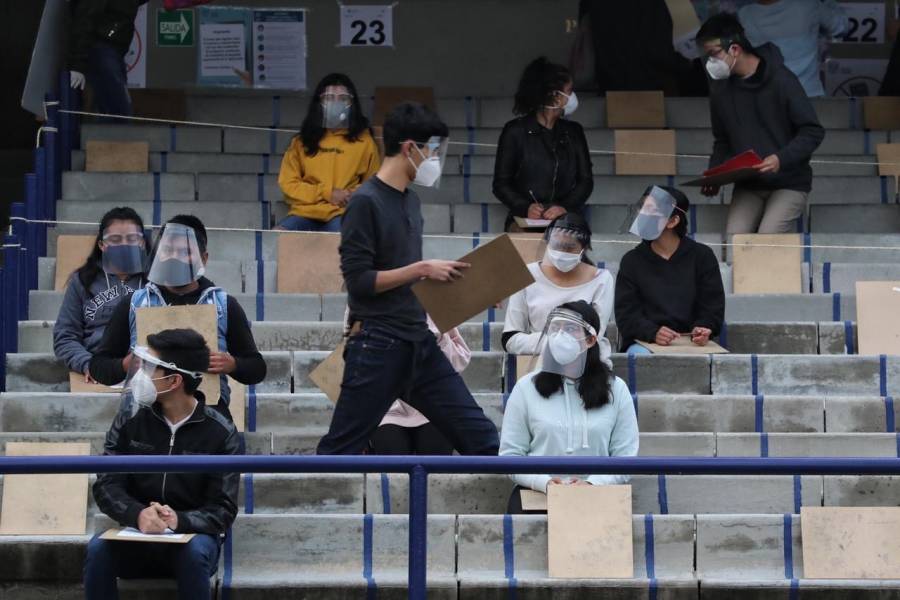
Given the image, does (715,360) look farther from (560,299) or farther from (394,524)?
(394,524)

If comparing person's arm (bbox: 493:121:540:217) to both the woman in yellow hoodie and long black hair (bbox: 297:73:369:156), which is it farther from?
long black hair (bbox: 297:73:369:156)

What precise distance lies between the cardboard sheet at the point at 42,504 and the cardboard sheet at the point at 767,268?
150 inches

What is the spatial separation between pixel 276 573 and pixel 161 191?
4442mm

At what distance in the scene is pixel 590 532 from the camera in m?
7.51

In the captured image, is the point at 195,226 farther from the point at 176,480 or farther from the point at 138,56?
the point at 138,56

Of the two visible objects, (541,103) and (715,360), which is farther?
(541,103)

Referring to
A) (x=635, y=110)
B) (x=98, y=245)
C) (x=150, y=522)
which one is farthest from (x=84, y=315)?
(x=635, y=110)

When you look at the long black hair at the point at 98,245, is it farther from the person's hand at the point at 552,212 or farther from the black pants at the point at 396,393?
the person's hand at the point at 552,212

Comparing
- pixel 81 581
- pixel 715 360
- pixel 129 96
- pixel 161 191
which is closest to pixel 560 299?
pixel 715 360

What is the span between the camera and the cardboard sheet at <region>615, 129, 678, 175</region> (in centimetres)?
1200

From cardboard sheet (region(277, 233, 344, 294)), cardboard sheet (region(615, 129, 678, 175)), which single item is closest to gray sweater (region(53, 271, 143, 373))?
cardboard sheet (region(277, 233, 344, 294))

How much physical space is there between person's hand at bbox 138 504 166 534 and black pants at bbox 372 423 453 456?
48.7 inches

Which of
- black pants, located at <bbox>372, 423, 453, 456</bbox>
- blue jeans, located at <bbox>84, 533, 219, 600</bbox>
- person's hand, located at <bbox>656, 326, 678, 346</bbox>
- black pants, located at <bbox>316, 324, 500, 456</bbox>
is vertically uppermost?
person's hand, located at <bbox>656, 326, 678, 346</bbox>

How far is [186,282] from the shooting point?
25.8 feet
